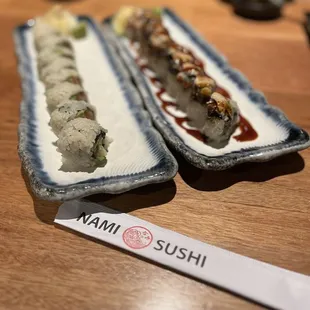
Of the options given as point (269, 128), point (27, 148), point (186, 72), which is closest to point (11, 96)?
point (27, 148)

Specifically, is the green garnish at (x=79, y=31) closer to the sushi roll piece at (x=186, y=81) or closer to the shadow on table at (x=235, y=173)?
the sushi roll piece at (x=186, y=81)

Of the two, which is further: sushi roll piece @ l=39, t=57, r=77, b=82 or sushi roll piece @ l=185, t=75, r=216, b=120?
sushi roll piece @ l=39, t=57, r=77, b=82

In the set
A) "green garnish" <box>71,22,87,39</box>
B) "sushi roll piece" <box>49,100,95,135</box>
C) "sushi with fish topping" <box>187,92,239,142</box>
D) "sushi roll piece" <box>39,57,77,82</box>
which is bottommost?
"green garnish" <box>71,22,87,39</box>

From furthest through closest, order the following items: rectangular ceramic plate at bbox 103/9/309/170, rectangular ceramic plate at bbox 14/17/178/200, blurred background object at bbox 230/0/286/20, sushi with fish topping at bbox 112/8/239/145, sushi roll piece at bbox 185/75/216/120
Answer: blurred background object at bbox 230/0/286/20 → sushi roll piece at bbox 185/75/216/120 → sushi with fish topping at bbox 112/8/239/145 → rectangular ceramic plate at bbox 103/9/309/170 → rectangular ceramic plate at bbox 14/17/178/200

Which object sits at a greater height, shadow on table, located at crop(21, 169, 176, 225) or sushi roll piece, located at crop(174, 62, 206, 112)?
sushi roll piece, located at crop(174, 62, 206, 112)

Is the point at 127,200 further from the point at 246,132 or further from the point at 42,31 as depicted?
the point at 42,31

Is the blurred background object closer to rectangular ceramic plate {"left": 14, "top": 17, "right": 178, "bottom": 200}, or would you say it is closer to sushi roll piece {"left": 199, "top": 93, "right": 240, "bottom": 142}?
rectangular ceramic plate {"left": 14, "top": 17, "right": 178, "bottom": 200}

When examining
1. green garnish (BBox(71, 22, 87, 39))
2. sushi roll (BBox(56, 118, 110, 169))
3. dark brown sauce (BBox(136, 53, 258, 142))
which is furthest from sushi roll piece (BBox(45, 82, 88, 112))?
green garnish (BBox(71, 22, 87, 39))
